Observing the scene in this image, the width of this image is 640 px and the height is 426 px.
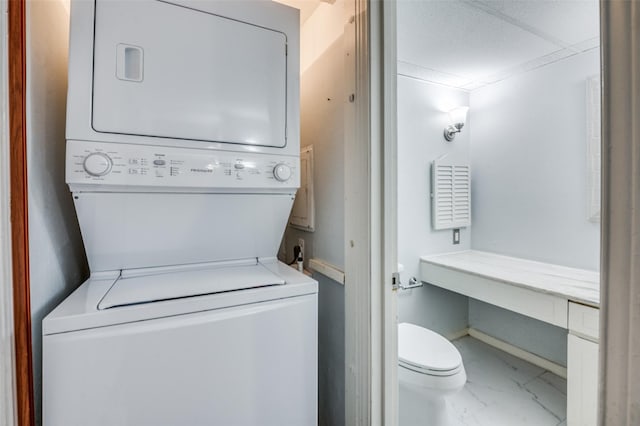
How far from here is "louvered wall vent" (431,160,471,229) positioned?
2.74 m

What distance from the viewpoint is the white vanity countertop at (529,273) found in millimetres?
1781

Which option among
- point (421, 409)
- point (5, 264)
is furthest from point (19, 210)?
point (421, 409)

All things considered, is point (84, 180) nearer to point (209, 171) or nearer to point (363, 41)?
point (209, 171)

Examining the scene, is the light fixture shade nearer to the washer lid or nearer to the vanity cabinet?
the vanity cabinet

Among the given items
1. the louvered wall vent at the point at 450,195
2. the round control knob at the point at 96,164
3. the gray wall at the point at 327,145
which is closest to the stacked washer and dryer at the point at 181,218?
the round control knob at the point at 96,164

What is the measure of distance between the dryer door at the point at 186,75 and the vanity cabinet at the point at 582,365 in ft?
6.46

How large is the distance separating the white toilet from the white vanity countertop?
730 mm

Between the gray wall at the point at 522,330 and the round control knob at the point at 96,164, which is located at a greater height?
the round control knob at the point at 96,164

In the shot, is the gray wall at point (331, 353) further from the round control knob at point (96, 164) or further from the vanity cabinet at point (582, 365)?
the vanity cabinet at point (582, 365)

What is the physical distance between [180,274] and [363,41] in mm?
1196

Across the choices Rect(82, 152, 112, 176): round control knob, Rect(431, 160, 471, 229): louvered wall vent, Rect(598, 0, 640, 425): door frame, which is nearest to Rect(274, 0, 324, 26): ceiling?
Rect(82, 152, 112, 176): round control knob

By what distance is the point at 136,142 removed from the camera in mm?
990

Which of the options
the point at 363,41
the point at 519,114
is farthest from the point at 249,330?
the point at 519,114

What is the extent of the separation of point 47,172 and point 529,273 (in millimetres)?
2936
